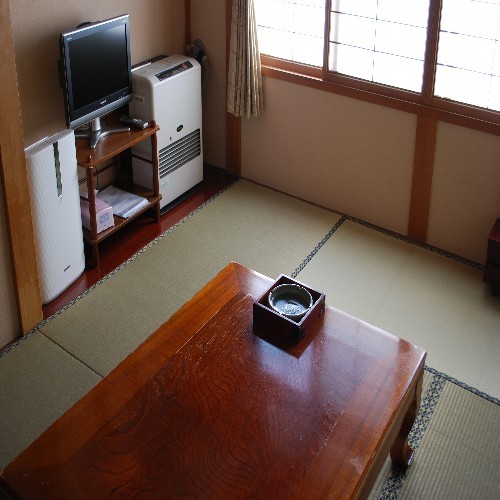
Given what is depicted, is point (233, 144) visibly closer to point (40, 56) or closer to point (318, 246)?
point (318, 246)

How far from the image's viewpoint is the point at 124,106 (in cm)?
445

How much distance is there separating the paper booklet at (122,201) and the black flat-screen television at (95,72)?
1.43 feet

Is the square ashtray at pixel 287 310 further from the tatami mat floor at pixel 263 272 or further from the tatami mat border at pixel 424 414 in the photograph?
the tatami mat floor at pixel 263 272

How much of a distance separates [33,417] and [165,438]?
1.11 m

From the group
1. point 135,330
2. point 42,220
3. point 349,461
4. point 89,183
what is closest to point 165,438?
point 349,461

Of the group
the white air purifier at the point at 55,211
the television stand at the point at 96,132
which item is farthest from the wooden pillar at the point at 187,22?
the white air purifier at the point at 55,211

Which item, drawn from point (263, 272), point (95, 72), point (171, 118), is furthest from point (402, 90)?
point (95, 72)

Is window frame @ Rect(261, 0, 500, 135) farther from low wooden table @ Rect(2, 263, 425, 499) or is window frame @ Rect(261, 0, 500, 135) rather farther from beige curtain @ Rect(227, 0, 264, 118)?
low wooden table @ Rect(2, 263, 425, 499)

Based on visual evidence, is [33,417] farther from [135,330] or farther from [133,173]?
[133,173]

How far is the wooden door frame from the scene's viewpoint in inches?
118

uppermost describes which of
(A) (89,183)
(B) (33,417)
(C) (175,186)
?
(A) (89,183)

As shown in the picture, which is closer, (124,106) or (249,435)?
(249,435)

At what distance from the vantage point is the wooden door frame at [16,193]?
3.00m

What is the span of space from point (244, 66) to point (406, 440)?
2.65m
